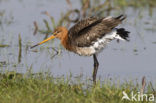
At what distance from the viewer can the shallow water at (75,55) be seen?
9227 mm

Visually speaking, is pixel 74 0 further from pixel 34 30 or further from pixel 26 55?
pixel 26 55

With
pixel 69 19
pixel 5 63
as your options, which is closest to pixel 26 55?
pixel 5 63

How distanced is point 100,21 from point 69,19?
17.2 ft

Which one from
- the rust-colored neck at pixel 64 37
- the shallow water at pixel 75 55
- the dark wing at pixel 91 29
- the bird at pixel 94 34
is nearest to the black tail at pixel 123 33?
the bird at pixel 94 34

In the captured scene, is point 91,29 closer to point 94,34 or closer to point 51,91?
point 94,34

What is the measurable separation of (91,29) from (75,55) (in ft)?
6.82

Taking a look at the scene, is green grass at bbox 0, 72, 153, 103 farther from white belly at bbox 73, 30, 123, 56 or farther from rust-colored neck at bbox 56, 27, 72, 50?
rust-colored neck at bbox 56, 27, 72, 50

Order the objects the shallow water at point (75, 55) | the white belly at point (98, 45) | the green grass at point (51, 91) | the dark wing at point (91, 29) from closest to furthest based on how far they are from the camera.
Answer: the green grass at point (51, 91)
the dark wing at point (91, 29)
the white belly at point (98, 45)
the shallow water at point (75, 55)

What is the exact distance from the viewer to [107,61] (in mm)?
Answer: 10016

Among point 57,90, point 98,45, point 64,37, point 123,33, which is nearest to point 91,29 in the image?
point 98,45

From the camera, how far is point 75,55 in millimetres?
10461

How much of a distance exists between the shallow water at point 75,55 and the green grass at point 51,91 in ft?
2.02

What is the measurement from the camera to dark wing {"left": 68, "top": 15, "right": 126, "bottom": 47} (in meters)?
8.37

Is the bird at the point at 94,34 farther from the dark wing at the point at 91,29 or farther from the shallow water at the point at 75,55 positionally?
the shallow water at the point at 75,55
